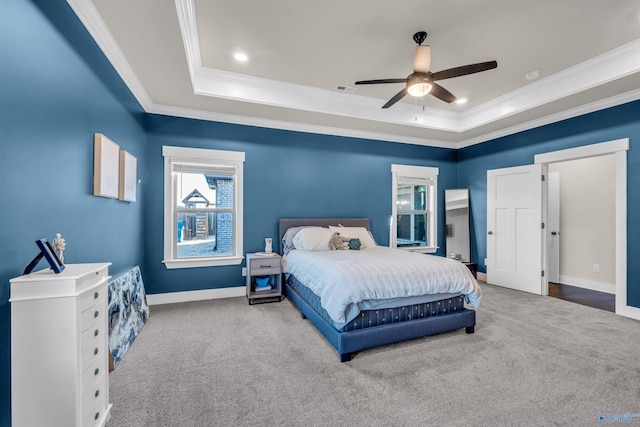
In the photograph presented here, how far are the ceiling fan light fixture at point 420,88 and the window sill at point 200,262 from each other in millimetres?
3141

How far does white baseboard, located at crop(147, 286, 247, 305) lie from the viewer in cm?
381

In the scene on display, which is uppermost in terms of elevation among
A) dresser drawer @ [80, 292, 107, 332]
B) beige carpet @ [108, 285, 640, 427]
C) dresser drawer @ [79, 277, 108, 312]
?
dresser drawer @ [79, 277, 108, 312]

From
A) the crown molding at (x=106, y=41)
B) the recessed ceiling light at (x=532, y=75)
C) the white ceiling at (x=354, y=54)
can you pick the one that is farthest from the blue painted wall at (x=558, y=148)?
the crown molding at (x=106, y=41)

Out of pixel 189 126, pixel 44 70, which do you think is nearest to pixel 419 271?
pixel 44 70

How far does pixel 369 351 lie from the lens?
8.25ft

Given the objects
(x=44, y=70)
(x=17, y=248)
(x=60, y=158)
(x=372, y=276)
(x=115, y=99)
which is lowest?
(x=372, y=276)

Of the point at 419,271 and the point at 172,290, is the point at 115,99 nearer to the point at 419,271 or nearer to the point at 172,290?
the point at 172,290

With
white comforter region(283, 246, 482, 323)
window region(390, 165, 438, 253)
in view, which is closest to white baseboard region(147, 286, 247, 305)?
white comforter region(283, 246, 482, 323)

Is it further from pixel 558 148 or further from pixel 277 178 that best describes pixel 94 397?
pixel 558 148

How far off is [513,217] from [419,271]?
317 centimetres

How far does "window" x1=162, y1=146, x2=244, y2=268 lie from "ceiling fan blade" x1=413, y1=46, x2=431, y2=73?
106 inches

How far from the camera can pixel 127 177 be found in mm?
2910

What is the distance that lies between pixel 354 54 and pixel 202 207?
2879mm

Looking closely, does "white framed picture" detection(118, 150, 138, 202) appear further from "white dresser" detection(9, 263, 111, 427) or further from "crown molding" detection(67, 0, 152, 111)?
"white dresser" detection(9, 263, 111, 427)
